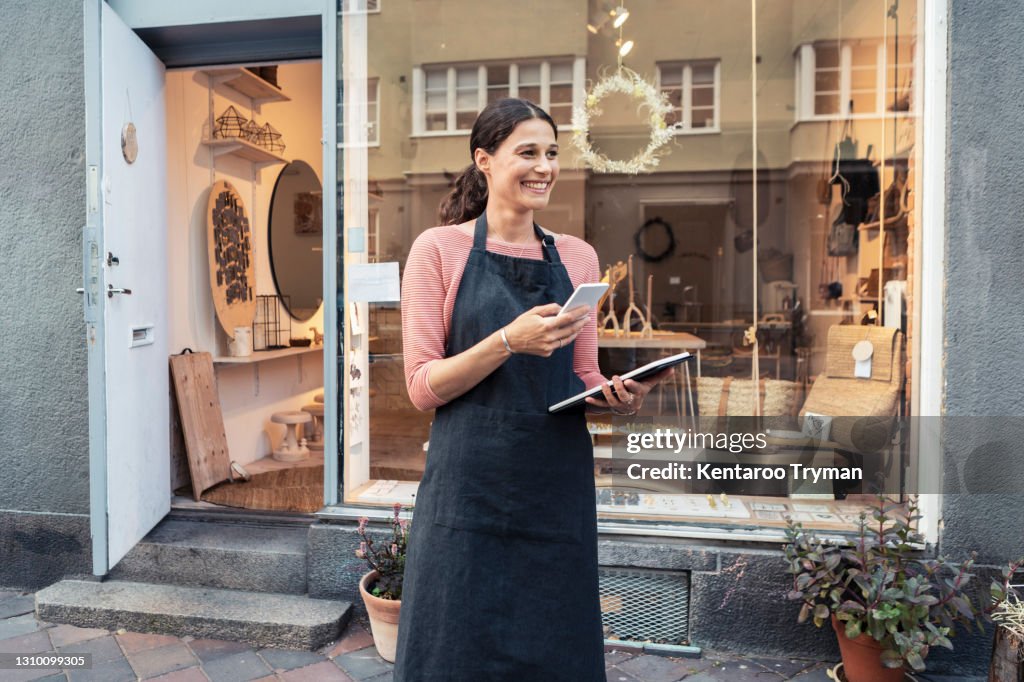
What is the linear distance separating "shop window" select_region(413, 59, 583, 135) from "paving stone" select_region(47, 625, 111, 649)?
4924mm

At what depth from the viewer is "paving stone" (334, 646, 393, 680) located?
10.2ft

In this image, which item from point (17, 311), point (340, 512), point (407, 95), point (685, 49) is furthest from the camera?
point (685, 49)

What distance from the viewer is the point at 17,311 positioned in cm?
395

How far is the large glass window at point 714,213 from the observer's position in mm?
3844

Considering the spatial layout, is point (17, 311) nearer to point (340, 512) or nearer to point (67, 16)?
point (67, 16)

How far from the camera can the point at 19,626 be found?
3.55 metres

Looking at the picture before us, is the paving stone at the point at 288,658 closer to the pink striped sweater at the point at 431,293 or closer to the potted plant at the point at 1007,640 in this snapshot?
the pink striped sweater at the point at 431,293

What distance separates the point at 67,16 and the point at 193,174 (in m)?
1.41

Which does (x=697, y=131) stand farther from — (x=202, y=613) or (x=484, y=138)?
(x=484, y=138)

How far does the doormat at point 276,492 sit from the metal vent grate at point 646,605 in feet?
5.81

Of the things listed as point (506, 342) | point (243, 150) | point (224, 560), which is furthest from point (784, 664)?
point (243, 150)

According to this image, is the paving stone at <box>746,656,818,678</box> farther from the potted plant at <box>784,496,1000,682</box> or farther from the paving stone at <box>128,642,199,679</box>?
the paving stone at <box>128,642,199,679</box>

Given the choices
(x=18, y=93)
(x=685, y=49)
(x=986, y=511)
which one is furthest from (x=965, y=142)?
(x=685, y=49)

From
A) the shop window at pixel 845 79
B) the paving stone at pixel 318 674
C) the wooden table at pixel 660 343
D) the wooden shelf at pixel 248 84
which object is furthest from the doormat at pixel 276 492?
the shop window at pixel 845 79
